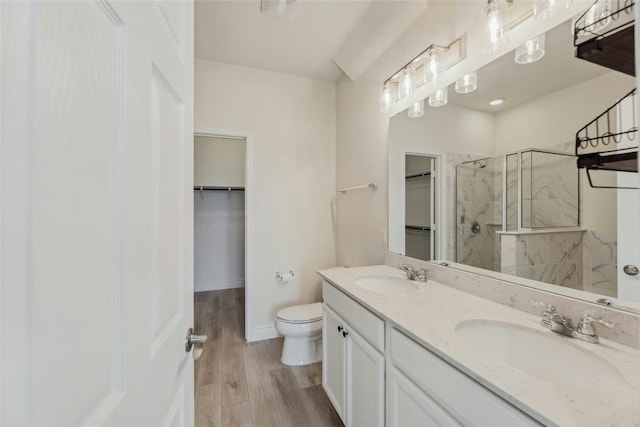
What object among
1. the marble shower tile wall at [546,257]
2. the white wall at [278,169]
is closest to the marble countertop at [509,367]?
the marble shower tile wall at [546,257]

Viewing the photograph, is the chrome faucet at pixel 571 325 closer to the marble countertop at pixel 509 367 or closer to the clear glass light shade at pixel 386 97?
the marble countertop at pixel 509 367

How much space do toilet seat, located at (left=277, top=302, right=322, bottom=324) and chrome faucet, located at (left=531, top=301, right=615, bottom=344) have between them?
1574 mm

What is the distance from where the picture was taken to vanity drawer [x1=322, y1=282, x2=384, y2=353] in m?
1.20

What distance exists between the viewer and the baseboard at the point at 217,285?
4.12 m

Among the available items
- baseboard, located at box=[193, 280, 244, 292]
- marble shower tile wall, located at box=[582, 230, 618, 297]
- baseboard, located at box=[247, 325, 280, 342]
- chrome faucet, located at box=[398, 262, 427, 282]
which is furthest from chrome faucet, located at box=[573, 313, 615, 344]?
baseboard, located at box=[193, 280, 244, 292]

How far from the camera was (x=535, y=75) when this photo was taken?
3.84 ft

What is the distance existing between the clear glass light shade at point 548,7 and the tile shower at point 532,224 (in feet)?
1.73

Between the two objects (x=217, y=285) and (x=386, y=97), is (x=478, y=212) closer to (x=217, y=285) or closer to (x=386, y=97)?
(x=386, y=97)

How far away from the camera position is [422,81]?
5.77 feet

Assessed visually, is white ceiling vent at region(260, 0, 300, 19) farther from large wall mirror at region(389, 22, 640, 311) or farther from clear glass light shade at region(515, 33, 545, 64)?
clear glass light shade at region(515, 33, 545, 64)

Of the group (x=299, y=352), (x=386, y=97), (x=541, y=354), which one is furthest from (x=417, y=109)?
(x=299, y=352)

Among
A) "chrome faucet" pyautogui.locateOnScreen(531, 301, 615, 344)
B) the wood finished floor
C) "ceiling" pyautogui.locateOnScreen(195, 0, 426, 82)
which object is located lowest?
the wood finished floor

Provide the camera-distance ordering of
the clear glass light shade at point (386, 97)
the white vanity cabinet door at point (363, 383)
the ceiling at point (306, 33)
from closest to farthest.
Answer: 1. the white vanity cabinet door at point (363, 383)
2. the ceiling at point (306, 33)
3. the clear glass light shade at point (386, 97)
